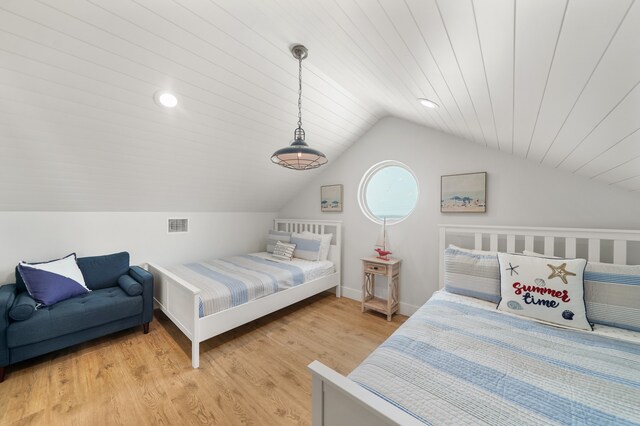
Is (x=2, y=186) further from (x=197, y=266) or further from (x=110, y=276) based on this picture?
(x=197, y=266)

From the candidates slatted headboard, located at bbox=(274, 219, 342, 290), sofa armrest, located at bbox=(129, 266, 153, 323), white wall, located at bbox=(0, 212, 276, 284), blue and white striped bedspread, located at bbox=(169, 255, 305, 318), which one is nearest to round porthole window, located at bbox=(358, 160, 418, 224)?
slatted headboard, located at bbox=(274, 219, 342, 290)

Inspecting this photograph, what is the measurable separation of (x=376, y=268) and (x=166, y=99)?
8.96 feet

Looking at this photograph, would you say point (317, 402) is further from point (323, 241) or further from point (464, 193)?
point (323, 241)

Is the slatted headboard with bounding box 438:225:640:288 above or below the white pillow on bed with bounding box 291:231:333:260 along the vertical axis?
above

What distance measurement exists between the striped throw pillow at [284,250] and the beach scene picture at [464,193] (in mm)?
2076

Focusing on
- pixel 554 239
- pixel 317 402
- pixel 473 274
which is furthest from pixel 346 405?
pixel 554 239

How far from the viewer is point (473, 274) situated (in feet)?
6.56

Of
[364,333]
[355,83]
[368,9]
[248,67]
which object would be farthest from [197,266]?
[368,9]

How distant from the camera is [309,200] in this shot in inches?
164

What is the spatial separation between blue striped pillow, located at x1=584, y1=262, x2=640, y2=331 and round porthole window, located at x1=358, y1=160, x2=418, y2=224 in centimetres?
167

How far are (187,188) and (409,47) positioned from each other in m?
2.93

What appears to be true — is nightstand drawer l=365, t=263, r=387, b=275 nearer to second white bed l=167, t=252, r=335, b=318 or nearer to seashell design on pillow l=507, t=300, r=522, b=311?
second white bed l=167, t=252, r=335, b=318

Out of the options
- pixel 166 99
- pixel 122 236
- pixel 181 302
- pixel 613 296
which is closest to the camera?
pixel 613 296

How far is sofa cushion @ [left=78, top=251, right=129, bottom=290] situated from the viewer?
2.64 metres
